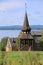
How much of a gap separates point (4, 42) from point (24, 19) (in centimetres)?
272

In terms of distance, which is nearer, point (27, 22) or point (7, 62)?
point (7, 62)

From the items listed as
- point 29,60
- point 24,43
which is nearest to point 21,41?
point 24,43

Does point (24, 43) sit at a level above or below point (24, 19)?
below

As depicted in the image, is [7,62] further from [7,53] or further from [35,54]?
[35,54]

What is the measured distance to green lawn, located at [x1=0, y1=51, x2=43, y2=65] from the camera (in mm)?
7770

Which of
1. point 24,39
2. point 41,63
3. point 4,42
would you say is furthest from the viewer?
point 4,42

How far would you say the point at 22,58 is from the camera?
7.85 metres

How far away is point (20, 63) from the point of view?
785 centimetres

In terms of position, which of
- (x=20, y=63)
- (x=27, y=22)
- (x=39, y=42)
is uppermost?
(x=20, y=63)

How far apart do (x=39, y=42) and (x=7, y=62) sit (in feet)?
54.7

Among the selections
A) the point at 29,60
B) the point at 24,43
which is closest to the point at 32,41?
the point at 24,43

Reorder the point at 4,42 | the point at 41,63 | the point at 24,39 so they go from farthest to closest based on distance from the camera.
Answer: the point at 4,42 → the point at 24,39 → the point at 41,63

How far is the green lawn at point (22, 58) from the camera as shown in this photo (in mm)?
7770

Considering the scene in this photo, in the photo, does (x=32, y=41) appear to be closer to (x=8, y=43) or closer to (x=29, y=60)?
(x=8, y=43)
